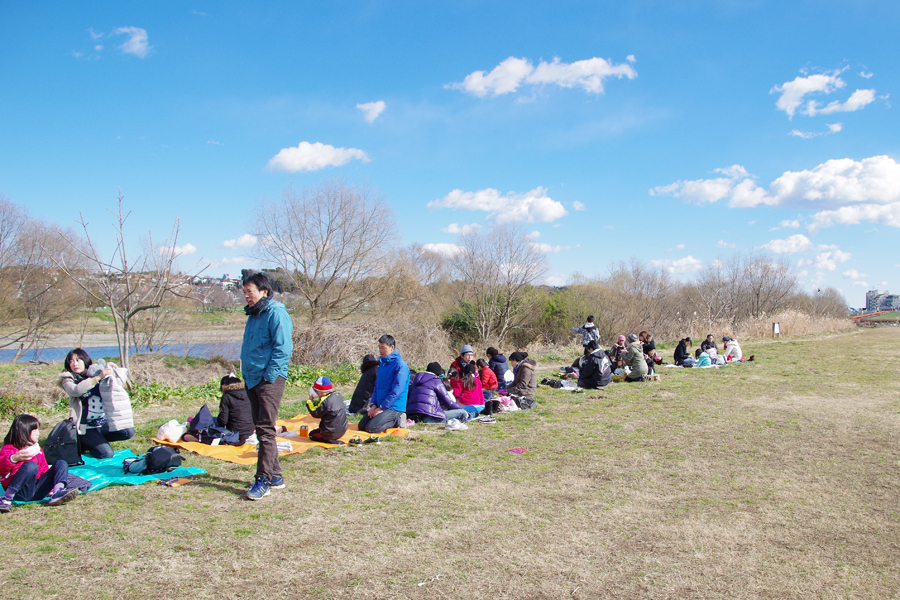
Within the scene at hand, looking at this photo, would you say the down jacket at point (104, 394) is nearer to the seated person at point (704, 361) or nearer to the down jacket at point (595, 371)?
the down jacket at point (595, 371)

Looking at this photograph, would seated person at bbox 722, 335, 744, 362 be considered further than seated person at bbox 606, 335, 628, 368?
Yes

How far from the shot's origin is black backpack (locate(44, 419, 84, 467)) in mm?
5316

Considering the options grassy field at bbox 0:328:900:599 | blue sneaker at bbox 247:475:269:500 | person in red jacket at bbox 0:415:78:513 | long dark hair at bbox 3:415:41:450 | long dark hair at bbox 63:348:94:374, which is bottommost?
grassy field at bbox 0:328:900:599

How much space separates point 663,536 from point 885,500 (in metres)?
2.38

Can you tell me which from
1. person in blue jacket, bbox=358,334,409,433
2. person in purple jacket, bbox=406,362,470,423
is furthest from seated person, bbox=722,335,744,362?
person in blue jacket, bbox=358,334,409,433

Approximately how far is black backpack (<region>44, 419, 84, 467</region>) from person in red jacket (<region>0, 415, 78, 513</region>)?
935 millimetres

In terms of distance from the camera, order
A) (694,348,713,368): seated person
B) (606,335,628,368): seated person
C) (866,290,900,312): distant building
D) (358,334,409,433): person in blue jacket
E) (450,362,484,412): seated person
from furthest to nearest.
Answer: (866,290,900,312): distant building → (694,348,713,368): seated person → (606,335,628,368): seated person → (450,362,484,412): seated person → (358,334,409,433): person in blue jacket

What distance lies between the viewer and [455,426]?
7.36 m

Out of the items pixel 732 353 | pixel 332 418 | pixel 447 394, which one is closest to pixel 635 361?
pixel 447 394

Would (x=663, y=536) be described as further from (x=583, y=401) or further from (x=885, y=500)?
(x=583, y=401)

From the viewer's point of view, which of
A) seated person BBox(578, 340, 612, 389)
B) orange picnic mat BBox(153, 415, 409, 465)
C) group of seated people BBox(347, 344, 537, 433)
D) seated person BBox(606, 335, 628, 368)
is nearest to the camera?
orange picnic mat BBox(153, 415, 409, 465)

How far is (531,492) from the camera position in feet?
15.5

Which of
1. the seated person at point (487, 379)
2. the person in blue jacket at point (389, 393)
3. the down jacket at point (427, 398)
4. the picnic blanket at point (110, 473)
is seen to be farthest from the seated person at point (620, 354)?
the picnic blanket at point (110, 473)

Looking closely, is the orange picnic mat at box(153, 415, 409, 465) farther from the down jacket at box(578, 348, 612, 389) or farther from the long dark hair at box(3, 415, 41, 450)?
the down jacket at box(578, 348, 612, 389)
